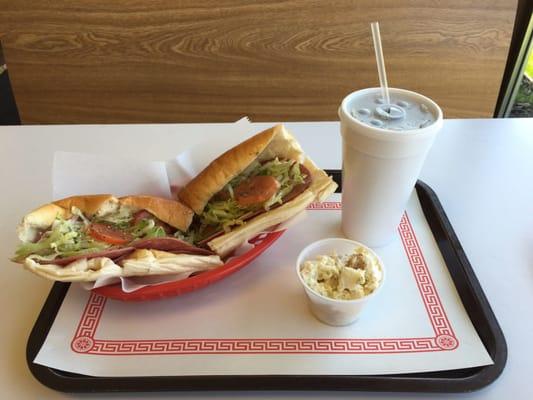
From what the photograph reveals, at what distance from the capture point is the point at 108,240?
886 mm

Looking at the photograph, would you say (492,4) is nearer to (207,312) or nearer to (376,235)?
(376,235)

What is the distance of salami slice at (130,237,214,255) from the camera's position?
867 millimetres

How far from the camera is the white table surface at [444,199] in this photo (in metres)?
0.76

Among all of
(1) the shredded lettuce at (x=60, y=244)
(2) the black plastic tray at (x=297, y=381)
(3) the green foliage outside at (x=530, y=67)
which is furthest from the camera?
(3) the green foliage outside at (x=530, y=67)

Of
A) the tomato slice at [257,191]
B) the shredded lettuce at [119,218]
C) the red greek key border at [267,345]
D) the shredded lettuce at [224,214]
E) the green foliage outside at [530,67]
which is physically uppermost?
the tomato slice at [257,191]

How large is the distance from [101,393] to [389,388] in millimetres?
433

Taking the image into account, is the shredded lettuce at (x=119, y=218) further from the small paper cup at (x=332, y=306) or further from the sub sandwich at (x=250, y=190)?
the small paper cup at (x=332, y=306)

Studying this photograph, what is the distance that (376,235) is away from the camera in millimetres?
1006

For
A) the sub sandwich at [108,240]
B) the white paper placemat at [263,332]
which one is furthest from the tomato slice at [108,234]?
the white paper placemat at [263,332]

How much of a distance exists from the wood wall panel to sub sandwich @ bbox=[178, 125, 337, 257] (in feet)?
4.78

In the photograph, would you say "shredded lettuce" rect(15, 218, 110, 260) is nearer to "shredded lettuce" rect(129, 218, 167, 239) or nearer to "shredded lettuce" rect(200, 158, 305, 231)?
"shredded lettuce" rect(129, 218, 167, 239)

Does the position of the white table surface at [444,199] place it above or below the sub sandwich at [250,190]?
below

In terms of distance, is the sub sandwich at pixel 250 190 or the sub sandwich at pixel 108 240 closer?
the sub sandwich at pixel 108 240

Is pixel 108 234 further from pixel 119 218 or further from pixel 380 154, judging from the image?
pixel 380 154
